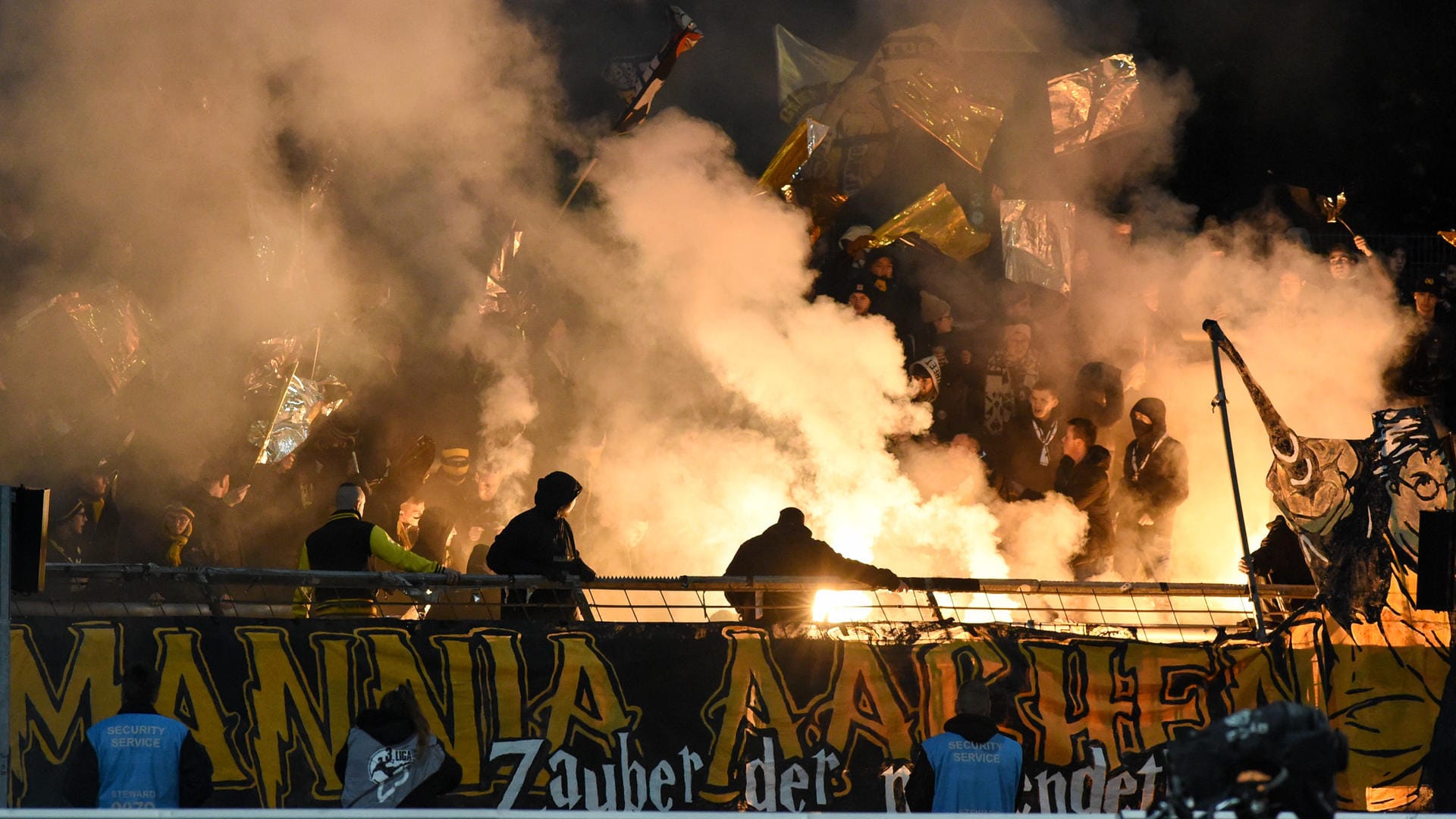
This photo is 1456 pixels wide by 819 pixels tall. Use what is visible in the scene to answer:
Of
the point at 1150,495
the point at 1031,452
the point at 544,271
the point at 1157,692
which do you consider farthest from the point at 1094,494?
the point at 544,271

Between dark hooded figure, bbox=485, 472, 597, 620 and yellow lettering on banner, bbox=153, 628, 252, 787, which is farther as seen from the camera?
dark hooded figure, bbox=485, 472, 597, 620

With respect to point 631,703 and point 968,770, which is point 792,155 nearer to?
point 631,703

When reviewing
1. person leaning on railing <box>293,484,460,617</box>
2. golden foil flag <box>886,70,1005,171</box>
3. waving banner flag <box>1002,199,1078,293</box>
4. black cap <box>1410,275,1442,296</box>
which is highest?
golden foil flag <box>886,70,1005,171</box>

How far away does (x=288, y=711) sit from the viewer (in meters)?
5.12

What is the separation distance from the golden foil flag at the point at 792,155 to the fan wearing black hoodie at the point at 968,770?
6601 millimetres

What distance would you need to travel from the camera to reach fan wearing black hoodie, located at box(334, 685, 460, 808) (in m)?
4.36

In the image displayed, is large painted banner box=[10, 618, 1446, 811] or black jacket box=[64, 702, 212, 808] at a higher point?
large painted banner box=[10, 618, 1446, 811]

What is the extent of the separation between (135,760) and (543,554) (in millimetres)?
1827

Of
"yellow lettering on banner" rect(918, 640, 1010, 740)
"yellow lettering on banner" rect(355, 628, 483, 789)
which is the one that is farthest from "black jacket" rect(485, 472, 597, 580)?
"yellow lettering on banner" rect(918, 640, 1010, 740)

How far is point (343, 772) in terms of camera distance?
440 centimetres

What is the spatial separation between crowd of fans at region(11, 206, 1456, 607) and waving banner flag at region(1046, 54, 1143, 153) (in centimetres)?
123

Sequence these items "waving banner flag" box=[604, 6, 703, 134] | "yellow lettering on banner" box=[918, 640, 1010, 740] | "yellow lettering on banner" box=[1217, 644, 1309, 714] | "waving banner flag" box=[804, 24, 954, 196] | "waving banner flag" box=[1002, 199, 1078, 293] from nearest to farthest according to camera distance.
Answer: "yellow lettering on banner" box=[918, 640, 1010, 740] → "yellow lettering on banner" box=[1217, 644, 1309, 714] → "waving banner flag" box=[604, 6, 703, 134] → "waving banner flag" box=[1002, 199, 1078, 293] → "waving banner flag" box=[804, 24, 954, 196]

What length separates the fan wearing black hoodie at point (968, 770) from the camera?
4.48 m

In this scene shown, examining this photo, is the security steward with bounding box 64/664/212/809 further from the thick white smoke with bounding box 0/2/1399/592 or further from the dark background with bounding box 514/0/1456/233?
the dark background with bounding box 514/0/1456/233
